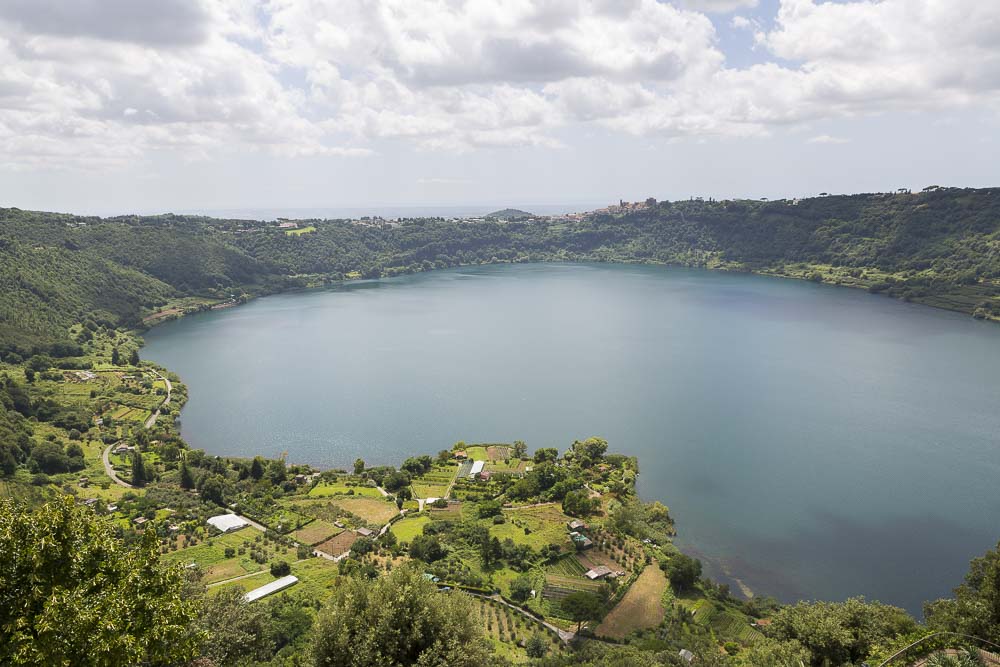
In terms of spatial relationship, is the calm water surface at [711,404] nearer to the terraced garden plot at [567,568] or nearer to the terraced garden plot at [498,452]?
the terraced garden plot at [498,452]

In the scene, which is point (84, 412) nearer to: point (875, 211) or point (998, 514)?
point (998, 514)

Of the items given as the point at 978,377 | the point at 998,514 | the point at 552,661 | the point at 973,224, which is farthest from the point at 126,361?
the point at 973,224

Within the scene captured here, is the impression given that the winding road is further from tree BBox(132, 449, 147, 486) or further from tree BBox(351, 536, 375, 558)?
tree BBox(351, 536, 375, 558)

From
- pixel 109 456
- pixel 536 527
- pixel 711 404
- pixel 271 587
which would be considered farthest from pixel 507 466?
pixel 109 456

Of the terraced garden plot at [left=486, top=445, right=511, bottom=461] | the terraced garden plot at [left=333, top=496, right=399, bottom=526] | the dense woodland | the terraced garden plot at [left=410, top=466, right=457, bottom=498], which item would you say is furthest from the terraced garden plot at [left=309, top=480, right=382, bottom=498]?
the terraced garden plot at [left=486, top=445, right=511, bottom=461]

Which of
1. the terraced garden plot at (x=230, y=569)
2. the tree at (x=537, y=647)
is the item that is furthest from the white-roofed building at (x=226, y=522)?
the tree at (x=537, y=647)

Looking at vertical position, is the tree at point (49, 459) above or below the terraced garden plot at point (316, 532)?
above
